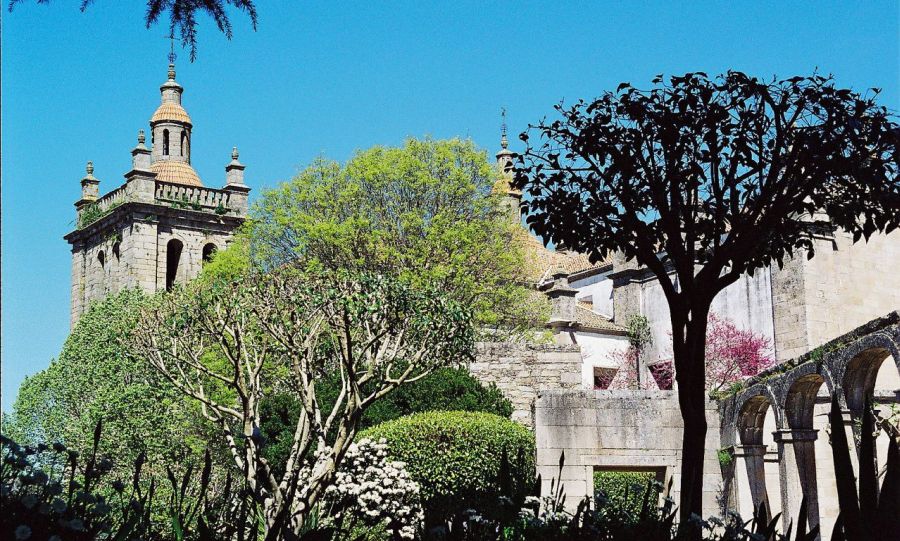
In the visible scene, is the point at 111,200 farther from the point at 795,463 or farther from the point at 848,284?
the point at 795,463

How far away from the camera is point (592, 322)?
37844mm

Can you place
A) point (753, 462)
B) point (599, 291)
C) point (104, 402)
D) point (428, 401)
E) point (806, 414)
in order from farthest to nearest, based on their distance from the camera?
point (599, 291) → point (104, 402) → point (753, 462) → point (428, 401) → point (806, 414)

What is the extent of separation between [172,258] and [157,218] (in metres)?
2.99

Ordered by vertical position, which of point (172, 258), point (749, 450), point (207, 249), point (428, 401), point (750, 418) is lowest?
point (749, 450)

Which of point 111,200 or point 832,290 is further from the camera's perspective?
point 111,200

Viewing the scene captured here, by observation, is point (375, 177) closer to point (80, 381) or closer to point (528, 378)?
point (528, 378)

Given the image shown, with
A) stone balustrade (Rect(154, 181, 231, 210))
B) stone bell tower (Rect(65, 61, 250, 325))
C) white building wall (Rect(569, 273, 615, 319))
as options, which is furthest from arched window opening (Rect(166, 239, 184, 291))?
white building wall (Rect(569, 273, 615, 319))

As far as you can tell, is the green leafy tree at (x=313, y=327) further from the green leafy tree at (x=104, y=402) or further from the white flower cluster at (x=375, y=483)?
the green leafy tree at (x=104, y=402)

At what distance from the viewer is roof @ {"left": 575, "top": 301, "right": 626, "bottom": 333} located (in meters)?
37.3

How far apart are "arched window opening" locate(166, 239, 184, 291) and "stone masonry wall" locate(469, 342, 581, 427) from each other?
32054mm

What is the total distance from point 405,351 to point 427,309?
1.08 m

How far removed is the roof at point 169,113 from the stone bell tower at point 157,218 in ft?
0.14

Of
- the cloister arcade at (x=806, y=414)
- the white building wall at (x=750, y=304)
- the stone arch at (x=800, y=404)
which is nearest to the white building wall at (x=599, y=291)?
the white building wall at (x=750, y=304)

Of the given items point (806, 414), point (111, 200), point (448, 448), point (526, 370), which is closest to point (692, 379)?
point (448, 448)
